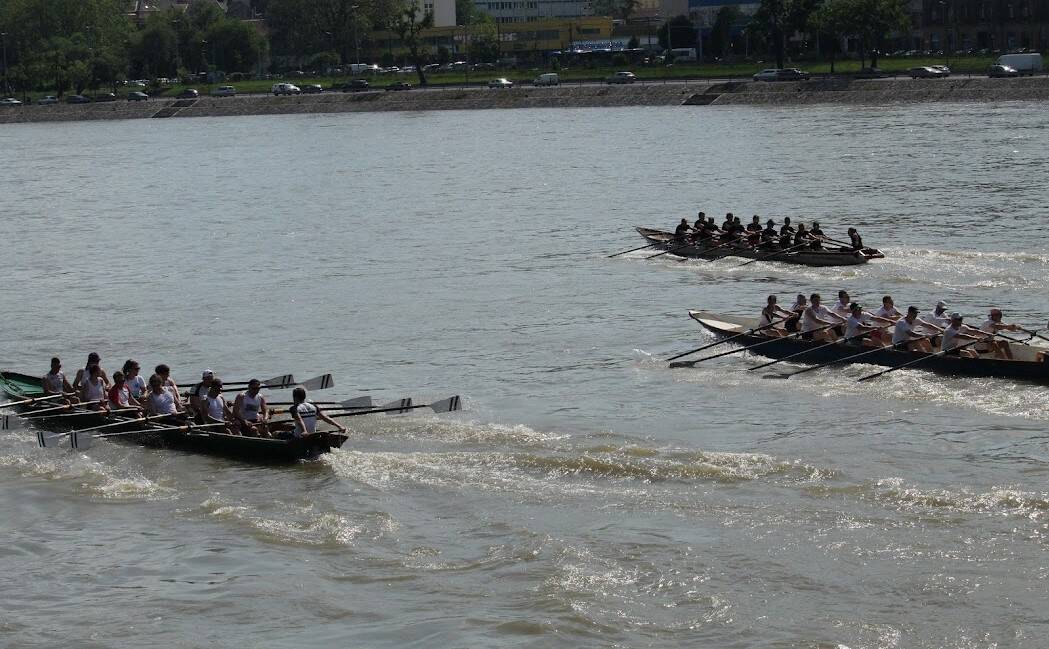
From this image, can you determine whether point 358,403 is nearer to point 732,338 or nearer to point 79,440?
point 79,440

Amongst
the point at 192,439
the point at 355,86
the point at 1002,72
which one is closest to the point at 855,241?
the point at 192,439

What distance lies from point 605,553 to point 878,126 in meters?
75.7

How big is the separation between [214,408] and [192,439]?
64 centimetres

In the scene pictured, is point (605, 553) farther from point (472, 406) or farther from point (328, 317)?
point (328, 317)

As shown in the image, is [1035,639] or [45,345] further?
[45,345]

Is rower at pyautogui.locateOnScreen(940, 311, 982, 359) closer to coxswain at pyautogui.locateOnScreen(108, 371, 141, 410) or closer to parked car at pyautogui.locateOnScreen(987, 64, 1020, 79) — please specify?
coxswain at pyautogui.locateOnScreen(108, 371, 141, 410)

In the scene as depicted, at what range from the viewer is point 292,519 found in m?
22.2

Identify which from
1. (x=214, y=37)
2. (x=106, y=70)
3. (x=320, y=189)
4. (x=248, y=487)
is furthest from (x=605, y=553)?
(x=214, y=37)

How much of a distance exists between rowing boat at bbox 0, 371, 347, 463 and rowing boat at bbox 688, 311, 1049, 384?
412 inches

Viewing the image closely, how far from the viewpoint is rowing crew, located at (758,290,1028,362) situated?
2798 centimetres

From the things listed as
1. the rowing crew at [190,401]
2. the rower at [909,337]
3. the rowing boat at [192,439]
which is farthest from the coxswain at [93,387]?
the rower at [909,337]

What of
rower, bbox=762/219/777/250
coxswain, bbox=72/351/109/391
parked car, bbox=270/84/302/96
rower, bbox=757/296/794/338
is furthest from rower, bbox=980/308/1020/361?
parked car, bbox=270/84/302/96

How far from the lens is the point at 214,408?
25453mm

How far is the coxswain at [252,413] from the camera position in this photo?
24750 mm
